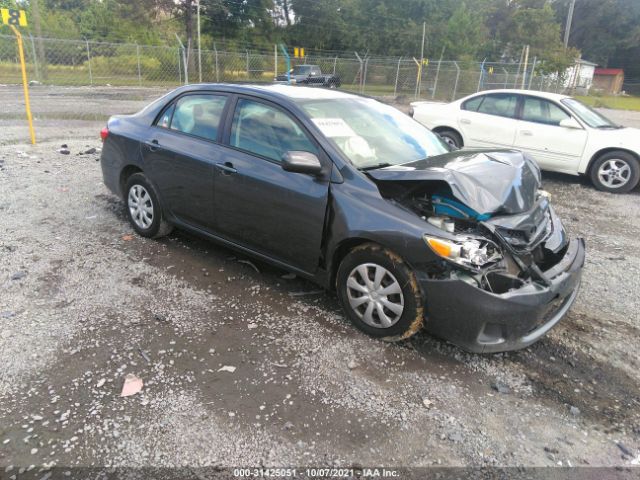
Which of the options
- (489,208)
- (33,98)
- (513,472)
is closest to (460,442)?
(513,472)

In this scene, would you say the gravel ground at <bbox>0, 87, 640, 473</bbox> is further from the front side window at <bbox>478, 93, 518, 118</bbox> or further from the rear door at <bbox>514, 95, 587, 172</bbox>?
the front side window at <bbox>478, 93, 518, 118</bbox>

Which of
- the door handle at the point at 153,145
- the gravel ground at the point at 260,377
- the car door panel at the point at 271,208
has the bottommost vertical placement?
the gravel ground at the point at 260,377

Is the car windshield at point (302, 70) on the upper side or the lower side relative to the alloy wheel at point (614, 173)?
upper

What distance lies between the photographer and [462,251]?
10.0 feet

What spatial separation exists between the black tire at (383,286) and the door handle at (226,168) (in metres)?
1.29

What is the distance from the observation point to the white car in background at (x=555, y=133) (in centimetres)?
797

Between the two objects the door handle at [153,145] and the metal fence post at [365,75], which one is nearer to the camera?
the door handle at [153,145]

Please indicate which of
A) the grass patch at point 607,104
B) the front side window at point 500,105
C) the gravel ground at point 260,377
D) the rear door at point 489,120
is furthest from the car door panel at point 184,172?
the grass patch at point 607,104

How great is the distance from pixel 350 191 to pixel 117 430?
2084 millimetres

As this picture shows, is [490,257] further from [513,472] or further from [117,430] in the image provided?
[117,430]

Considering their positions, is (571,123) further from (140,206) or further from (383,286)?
(140,206)

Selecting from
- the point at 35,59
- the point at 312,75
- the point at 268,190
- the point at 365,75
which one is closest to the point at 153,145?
the point at 268,190

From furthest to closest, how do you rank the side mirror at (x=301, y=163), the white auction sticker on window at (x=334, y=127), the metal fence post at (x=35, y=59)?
the metal fence post at (x=35, y=59) → the white auction sticker on window at (x=334, y=127) → the side mirror at (x=301, y=163)

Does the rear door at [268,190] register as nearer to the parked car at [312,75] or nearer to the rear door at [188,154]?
the rear door at [188,154]
